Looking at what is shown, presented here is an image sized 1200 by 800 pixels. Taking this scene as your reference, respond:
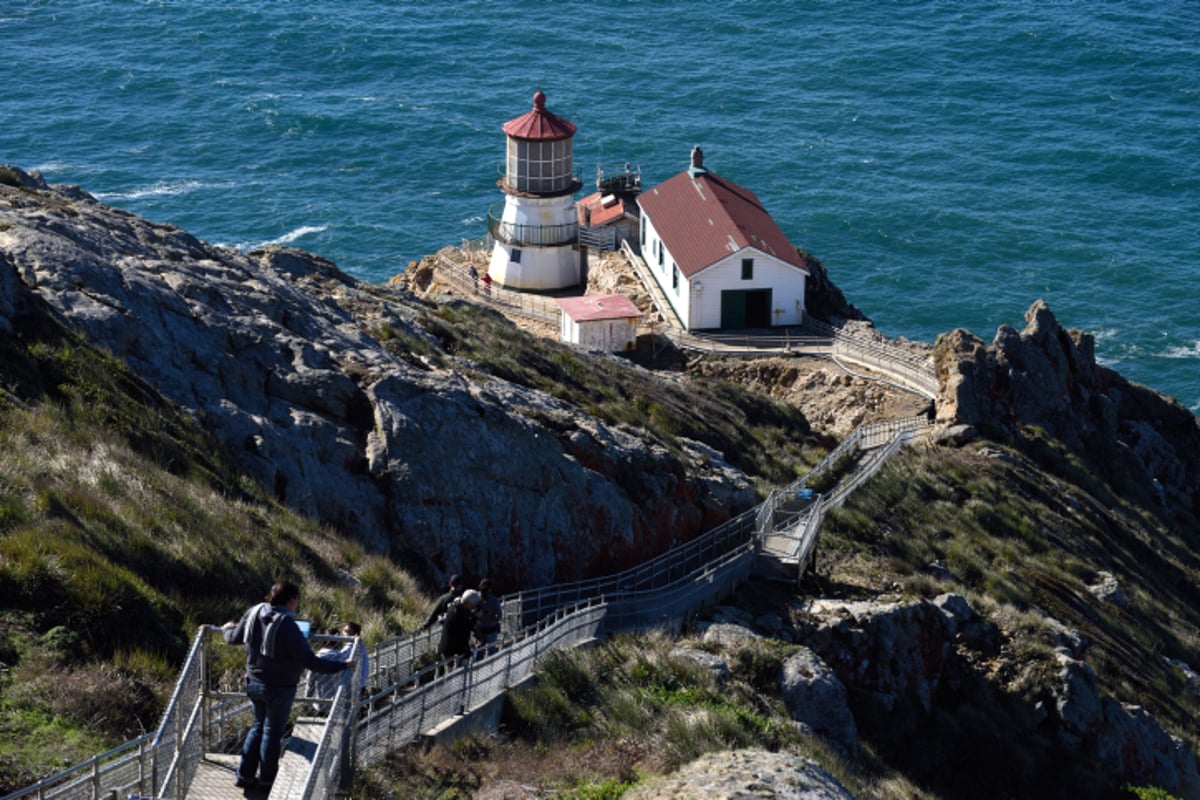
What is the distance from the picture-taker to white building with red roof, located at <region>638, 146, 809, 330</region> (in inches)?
1992

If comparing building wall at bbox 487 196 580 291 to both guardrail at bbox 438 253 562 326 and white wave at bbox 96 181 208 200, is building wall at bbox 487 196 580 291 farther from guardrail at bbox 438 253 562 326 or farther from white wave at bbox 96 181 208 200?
white wave at bbox 96 181 208 200

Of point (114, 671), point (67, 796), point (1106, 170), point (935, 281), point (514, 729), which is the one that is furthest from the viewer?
point (1106, 170)

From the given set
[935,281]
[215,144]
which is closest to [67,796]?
[935,281]

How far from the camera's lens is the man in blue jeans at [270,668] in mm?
11141

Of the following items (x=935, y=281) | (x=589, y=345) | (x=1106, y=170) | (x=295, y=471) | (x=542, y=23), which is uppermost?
(x=542, y=23)

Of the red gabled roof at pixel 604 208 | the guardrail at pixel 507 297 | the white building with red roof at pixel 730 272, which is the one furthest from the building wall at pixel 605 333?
the red gabled roof at pixel 604 208

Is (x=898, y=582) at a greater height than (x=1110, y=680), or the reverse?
(x=898, y=582)

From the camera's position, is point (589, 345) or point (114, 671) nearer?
point (114, 671)

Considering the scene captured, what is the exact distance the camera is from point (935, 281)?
7531 cm

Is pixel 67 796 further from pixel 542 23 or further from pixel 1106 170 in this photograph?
pixel 542 23

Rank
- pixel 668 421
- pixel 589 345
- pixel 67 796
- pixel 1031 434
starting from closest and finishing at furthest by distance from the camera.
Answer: pixel 67 796 → pixel 668 421 → pixel 1031 434 → pixel 589 345

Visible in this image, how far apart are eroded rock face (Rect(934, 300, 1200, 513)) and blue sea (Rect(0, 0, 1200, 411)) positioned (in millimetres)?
19017

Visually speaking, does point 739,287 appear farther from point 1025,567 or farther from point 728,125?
point 728,125

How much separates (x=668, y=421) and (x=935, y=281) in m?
46.7
